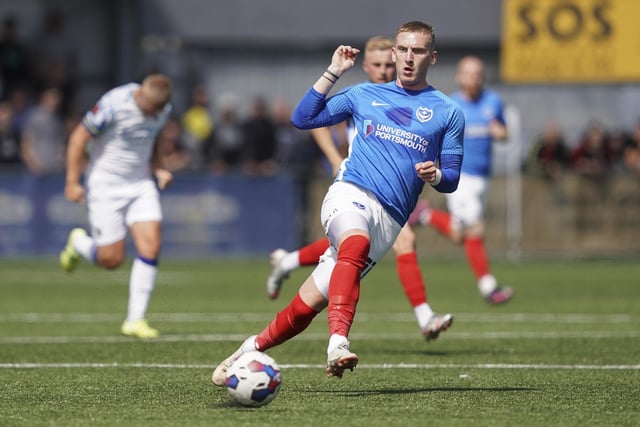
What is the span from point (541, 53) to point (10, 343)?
1560cm

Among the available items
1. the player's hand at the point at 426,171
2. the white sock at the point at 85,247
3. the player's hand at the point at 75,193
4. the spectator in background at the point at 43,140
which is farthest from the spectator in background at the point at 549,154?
the player's hand at the point at 426,171

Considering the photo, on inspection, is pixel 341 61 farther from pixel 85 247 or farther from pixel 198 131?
pixel 198 131

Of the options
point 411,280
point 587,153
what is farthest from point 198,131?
point 411,280

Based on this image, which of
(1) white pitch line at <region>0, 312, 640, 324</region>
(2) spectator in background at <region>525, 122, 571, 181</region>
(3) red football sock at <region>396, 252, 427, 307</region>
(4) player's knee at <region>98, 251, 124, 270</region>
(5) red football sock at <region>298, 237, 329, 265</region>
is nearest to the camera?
(3) red football sock at <region>396, 252, 427, 307</region>

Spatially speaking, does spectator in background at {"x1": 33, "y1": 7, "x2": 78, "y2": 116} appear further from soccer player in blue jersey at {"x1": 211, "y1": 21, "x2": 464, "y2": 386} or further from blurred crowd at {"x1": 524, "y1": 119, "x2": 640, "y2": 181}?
A: soccer player in blue jersey at {"x1": 211, "y1": 21, "x2": 464, "y2": 386}

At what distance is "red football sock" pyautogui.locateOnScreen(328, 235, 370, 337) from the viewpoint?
7.30m

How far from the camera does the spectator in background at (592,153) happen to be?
2442cm

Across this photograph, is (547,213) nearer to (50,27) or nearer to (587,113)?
(587,113)

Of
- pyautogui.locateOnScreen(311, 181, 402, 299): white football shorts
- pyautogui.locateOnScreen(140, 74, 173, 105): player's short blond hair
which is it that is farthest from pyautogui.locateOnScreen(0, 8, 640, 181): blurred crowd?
pyautogui.locateOnScreen(311, 181, 402, 299): white football shorts

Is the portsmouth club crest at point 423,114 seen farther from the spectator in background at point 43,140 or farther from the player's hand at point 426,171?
the spectator in background at point 43,140

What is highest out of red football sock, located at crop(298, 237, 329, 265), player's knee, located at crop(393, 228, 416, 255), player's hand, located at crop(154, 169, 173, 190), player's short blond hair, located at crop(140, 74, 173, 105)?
player's short blond hair, located at crop(140, 74, 173, 105)

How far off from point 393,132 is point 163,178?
13.4 ft

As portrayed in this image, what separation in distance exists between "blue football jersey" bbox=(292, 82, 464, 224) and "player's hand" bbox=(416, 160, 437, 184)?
0.35 m

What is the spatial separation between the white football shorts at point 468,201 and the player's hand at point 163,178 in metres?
3.86
